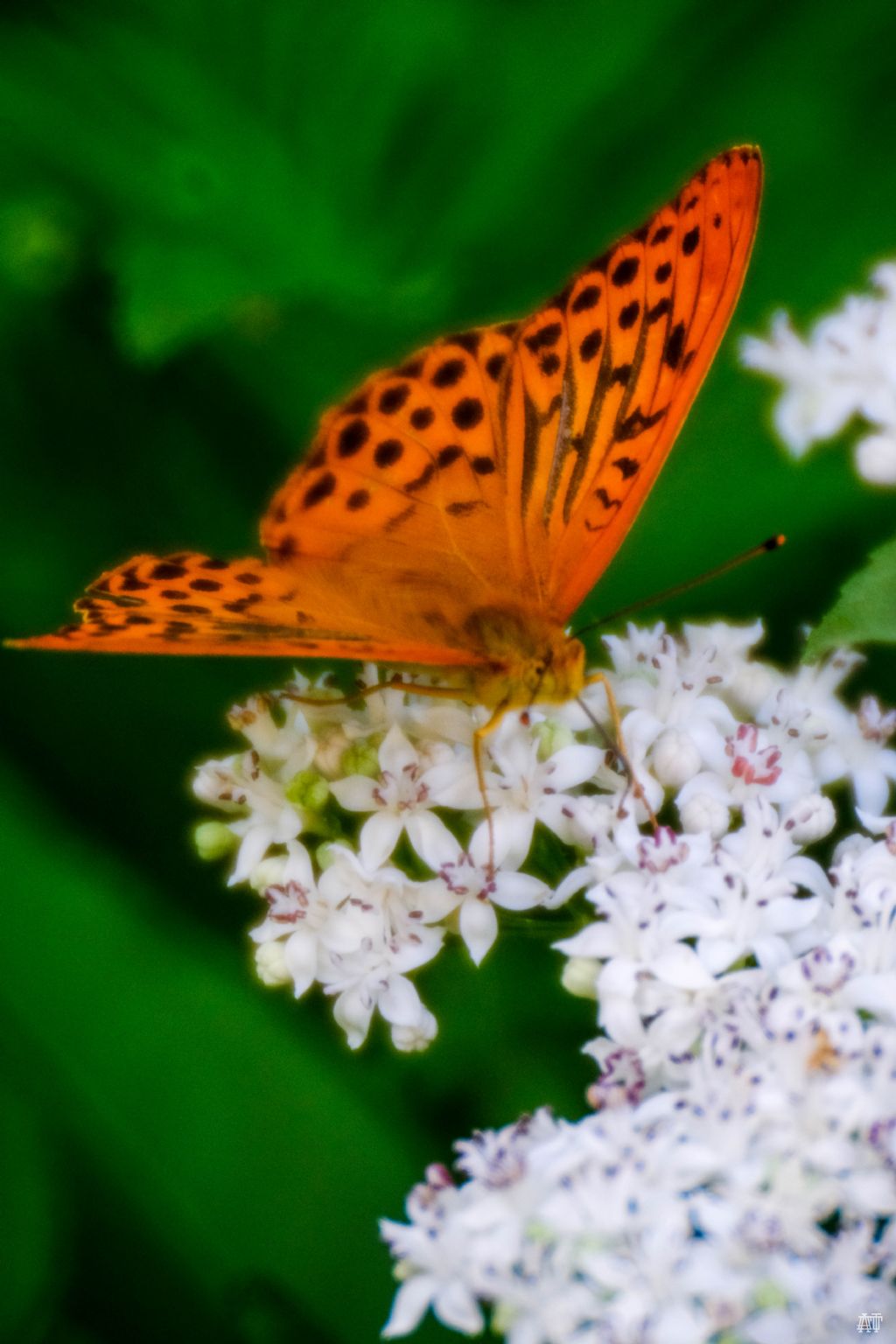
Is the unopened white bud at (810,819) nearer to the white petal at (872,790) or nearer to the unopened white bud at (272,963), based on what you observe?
the white petal at (872,790)

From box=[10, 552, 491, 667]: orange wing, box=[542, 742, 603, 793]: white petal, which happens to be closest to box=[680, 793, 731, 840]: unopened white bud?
box=[542, 742, 603, 793]: white petal

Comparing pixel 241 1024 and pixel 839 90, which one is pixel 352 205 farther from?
pixel 241 1024

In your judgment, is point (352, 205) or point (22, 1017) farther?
point (352, 205)

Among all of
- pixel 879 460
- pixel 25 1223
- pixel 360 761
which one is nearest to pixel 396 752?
pixel 360 761

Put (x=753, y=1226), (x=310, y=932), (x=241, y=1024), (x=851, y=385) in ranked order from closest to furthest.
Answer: (x=753, y=1226)
(x=310, y=932)
(x=241, y=1024)
(x=851, y=385)

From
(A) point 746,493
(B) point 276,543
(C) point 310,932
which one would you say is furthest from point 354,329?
(C) point 310,932

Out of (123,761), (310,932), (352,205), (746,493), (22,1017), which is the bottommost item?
(310,932)
